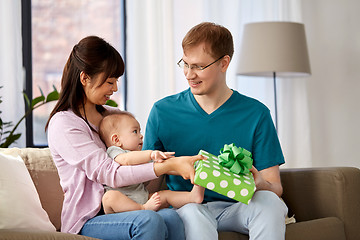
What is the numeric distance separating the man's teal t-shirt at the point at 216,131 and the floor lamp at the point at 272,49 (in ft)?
4.46

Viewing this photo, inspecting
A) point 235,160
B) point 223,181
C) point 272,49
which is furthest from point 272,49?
point 223,181

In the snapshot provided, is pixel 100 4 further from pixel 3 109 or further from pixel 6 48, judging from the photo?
pixel 3 109

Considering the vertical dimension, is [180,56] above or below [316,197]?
above

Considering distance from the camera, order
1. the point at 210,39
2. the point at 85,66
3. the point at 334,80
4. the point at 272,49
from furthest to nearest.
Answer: the point at 334,80 → the point at 272,49 → the point at 210,39 → the point at 85,66

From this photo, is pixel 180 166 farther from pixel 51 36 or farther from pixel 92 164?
pixel 51 36

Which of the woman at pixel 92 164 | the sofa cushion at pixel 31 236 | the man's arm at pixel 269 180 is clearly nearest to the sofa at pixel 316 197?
the man's arm at pixel 269 180

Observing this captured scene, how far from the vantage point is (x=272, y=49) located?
3.49 m

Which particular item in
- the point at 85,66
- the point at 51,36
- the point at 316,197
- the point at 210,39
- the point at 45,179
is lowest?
the point at 316,197

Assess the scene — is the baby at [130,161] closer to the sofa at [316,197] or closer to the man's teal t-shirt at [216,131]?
the man's teal t-shirt at [216,131]

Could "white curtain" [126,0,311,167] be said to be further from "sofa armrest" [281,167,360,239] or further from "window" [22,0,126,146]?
"sofa armrest" [281,167,360,239]

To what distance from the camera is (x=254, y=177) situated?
1.90 m

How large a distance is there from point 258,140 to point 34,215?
910 millimetres

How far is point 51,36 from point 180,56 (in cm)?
90

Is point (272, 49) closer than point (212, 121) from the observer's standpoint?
No
